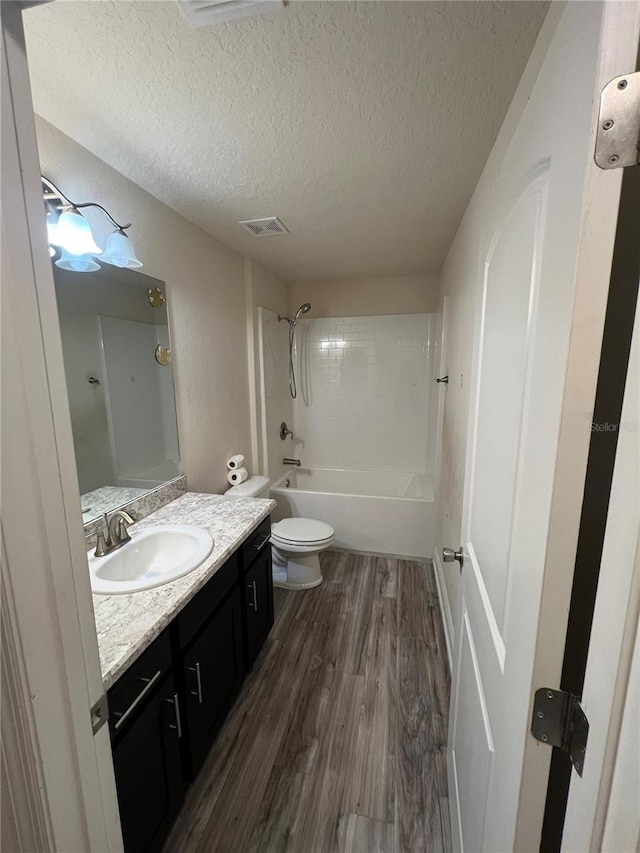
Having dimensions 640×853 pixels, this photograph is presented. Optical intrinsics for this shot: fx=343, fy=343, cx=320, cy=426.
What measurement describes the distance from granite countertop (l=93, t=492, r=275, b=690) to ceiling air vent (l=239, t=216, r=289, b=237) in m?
1.57

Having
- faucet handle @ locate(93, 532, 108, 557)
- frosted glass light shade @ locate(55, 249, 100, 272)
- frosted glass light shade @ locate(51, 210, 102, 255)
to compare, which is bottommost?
faucet handle @ locate(93, 532, 108, 557)

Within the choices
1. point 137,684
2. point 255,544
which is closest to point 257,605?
point 255,544

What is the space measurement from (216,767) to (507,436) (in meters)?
1.70

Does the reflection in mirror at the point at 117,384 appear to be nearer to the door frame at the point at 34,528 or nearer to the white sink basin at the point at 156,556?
the white sink basin at the point at 156,556

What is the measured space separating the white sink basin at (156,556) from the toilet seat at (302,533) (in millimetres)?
1024

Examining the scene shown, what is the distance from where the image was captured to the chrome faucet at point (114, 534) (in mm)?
1319

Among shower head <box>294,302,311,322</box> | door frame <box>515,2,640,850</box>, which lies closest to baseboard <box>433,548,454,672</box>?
door frame <box>515,2,640,850</box>

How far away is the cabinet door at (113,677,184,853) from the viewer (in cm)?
93

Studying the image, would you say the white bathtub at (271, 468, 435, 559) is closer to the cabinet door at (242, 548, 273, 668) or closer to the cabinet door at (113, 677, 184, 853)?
the cabinet door at (242, 548, 273, 668)

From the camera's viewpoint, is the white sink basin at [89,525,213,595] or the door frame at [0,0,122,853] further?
the white sink basin at [89,525,213,595]

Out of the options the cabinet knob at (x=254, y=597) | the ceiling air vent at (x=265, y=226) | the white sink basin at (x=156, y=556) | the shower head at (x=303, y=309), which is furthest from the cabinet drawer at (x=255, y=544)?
the shower head at (x=303, y=309)

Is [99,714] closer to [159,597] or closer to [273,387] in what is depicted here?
[159,597]

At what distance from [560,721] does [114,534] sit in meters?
1.46

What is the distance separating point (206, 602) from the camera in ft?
4.22
